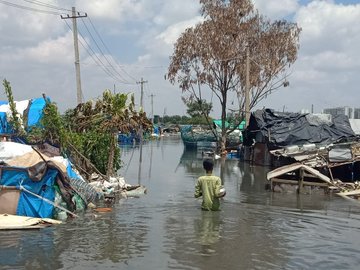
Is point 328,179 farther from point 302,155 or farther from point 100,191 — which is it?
point 100,191

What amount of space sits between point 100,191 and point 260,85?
31.8 metres

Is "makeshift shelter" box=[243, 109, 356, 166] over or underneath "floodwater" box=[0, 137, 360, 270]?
over

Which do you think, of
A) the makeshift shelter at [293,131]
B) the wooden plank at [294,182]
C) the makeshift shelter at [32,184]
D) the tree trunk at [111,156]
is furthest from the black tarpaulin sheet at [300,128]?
the makeshift shelter at [32,184]

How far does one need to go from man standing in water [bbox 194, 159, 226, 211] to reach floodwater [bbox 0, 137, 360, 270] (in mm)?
479

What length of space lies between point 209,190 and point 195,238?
1.61m

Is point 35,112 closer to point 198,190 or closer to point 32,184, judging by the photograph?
point 32,184

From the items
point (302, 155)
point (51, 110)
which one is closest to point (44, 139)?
point (51, 110)

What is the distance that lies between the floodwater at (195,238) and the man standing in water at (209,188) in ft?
1.57

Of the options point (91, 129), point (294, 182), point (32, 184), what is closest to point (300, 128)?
point (294, 182)

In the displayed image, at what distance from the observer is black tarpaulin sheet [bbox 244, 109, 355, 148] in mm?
28422

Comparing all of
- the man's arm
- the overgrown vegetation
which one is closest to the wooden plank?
the overgrown vegetation

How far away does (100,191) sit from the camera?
612 inches

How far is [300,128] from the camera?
96.7 feet

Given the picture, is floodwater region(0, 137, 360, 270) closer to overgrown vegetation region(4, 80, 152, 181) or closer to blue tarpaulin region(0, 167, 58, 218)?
blue tarpaulin region(0, 167, 58, 218)
